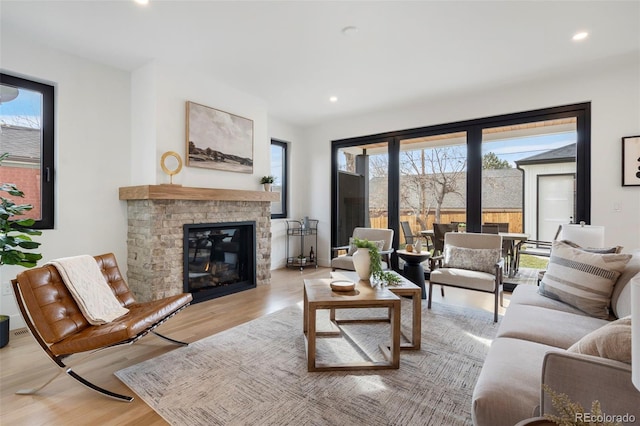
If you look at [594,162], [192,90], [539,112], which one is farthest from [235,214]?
[594,162]

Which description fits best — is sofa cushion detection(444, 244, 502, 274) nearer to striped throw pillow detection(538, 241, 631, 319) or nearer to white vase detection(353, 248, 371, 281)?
striped throw pillow detection(538, 241, 631, 319)

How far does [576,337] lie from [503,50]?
2.85 m

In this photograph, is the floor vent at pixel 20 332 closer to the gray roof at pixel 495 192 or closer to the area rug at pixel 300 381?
the area rug at pixel 300 381

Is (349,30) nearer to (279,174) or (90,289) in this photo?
(90,289)

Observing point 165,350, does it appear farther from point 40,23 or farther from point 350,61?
point 350,61

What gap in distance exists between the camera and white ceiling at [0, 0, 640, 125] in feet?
8.57

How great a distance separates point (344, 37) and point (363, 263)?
216 centimetres

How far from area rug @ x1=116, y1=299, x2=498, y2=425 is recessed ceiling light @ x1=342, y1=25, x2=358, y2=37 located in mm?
2796

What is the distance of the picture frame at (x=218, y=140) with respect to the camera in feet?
12.8

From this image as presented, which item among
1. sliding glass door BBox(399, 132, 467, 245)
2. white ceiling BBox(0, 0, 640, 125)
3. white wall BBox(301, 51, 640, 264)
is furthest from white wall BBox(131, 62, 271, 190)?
white wall BBox(301, 51, 640, 264)

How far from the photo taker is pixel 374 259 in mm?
2834

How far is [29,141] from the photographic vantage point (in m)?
3.18

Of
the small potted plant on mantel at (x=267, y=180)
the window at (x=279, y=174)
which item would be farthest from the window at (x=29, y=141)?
the window at (x=279, y=174)

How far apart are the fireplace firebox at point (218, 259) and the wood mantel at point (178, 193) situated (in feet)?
1.24
